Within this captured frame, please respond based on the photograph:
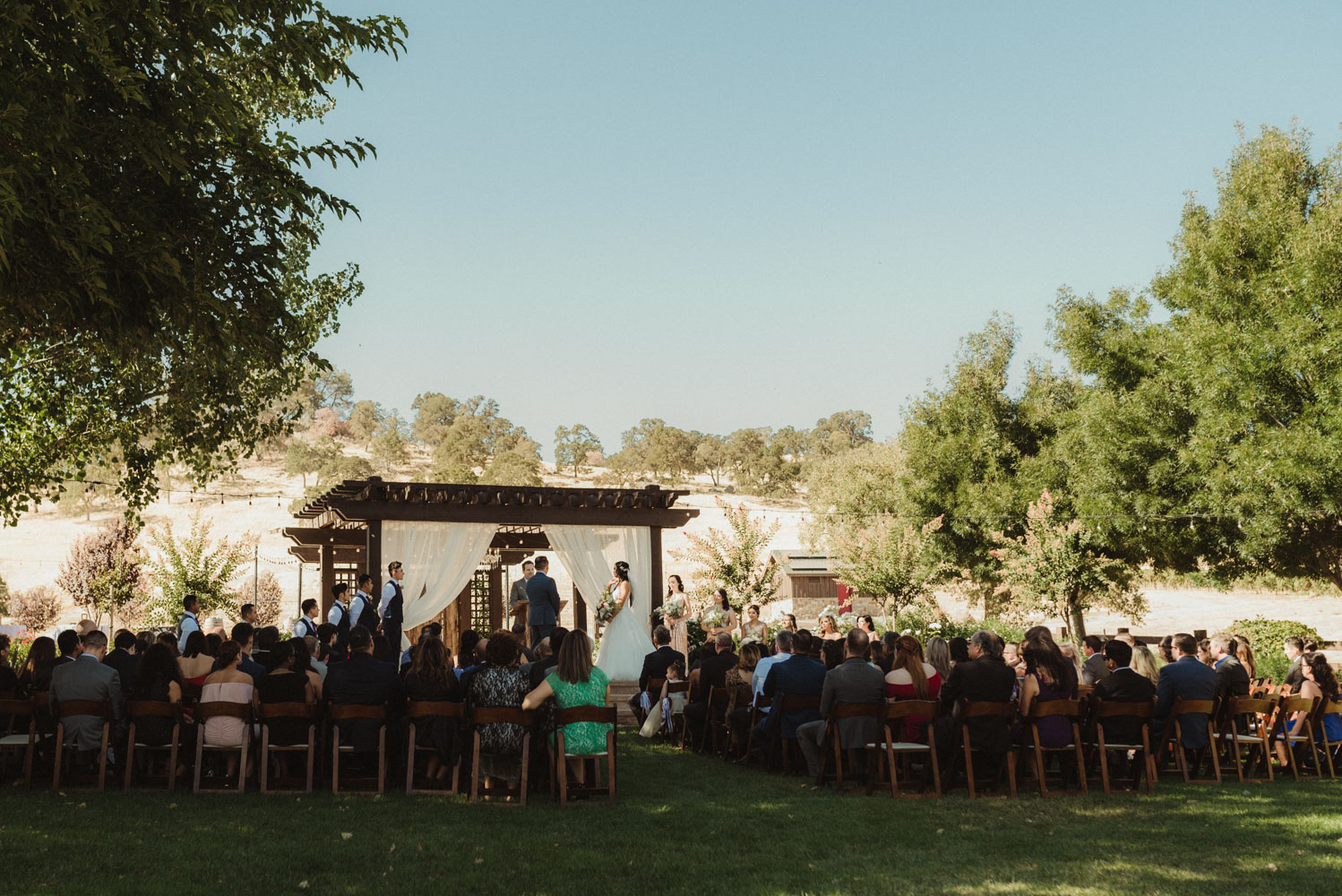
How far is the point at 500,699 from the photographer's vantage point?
24.6 feet

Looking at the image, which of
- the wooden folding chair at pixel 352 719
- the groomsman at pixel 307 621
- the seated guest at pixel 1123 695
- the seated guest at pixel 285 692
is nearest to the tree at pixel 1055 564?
the seated guest at pixel 1123 695

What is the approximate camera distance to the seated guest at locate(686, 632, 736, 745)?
10023 mm

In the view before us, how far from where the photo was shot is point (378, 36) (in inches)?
346

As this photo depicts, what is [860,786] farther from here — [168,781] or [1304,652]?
[168,781]

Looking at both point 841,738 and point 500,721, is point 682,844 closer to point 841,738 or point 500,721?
point 500,721

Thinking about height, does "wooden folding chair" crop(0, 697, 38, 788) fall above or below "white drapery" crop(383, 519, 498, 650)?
below

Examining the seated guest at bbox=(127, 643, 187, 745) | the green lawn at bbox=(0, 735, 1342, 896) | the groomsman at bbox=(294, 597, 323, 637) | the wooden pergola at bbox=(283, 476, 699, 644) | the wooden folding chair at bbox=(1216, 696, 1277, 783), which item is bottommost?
the green lawn at bbox=(0, 735, 1342, 896)

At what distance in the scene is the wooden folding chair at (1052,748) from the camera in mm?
7613

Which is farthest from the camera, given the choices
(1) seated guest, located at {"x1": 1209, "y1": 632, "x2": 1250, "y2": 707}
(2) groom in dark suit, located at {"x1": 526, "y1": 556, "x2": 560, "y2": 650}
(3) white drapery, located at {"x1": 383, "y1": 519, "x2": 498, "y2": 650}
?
(3) white drapery, located at {"x1": 383, "y1": 519, "x2": 498, "y2": 650}

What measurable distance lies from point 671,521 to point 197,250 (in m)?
9.98

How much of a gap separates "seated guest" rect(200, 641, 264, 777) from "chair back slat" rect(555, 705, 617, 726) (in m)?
2.33

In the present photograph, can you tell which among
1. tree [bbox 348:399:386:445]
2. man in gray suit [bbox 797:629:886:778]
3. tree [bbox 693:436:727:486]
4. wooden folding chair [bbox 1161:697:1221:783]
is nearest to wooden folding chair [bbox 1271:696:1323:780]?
wooden folding chair [bbox 1161:697:1221:783]

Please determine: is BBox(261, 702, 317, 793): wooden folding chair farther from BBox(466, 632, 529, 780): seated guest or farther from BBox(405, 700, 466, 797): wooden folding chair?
BBox(466, 632, 529, 780): seated guest

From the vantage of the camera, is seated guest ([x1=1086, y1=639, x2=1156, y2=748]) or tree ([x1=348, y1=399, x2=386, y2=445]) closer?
seated guest ([x1=1086, y1=639, x2=1156, y2=748])
